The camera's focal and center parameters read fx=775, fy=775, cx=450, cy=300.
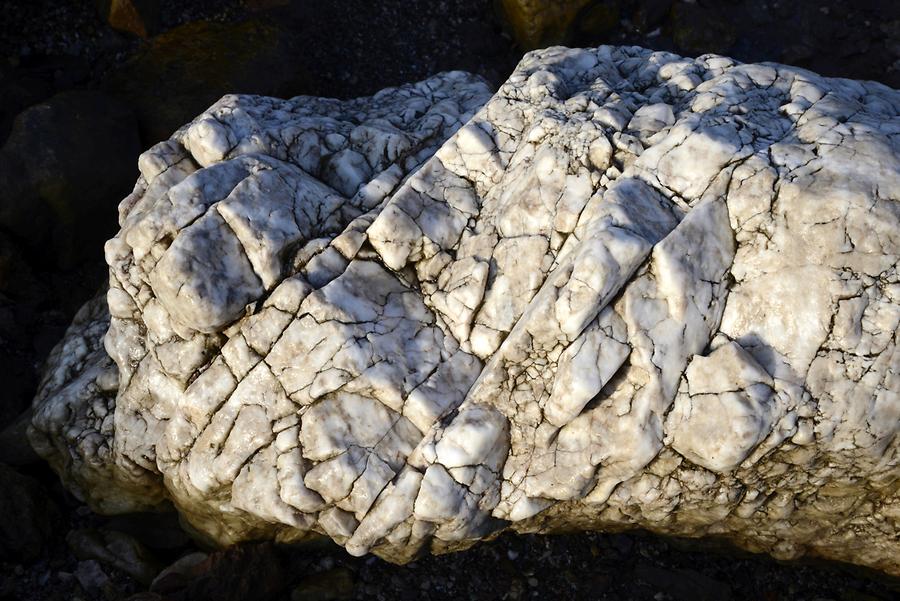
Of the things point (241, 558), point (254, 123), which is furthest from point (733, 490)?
point (254, 123)

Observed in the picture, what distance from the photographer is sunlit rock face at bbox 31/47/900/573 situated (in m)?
4.15

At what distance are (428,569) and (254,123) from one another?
131 inches

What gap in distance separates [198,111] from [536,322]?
162 inches

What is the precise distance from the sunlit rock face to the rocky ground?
0.48 metres

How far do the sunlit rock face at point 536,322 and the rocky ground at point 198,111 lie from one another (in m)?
0.48

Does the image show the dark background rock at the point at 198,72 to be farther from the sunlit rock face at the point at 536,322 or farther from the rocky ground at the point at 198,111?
the sunlit rock face at the point at 536,322

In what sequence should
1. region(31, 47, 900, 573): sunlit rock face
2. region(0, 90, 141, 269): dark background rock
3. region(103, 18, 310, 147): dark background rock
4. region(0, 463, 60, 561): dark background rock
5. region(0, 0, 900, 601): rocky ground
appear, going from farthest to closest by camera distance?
1. region(103, 18, 310, 147): dark background rock
2. region(0, 90, 141, 269): dark background rock
3. region(0, 0, 900, 601): rocky ground
4. region(0, 463, 60, 561): dark background rock
5. region(31, 47, 900, 573): sunlit rock face

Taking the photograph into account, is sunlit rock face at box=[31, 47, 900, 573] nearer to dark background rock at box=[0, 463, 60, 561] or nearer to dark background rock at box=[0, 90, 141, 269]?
dark background rock at box=[0, 463, 60, 561]

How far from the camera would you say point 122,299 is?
510 cm

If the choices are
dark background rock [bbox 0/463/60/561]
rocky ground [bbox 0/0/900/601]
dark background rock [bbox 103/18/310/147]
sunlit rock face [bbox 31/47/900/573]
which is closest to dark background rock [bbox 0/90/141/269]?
rocky ground [bbox 0/0/900/601]

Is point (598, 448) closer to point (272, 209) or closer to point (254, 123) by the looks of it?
point (272, 209)

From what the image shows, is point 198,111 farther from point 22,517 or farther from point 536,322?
point 536,322

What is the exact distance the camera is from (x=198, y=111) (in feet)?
22.4

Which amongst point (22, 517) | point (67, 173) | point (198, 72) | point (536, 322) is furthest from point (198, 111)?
point (536, 322)
